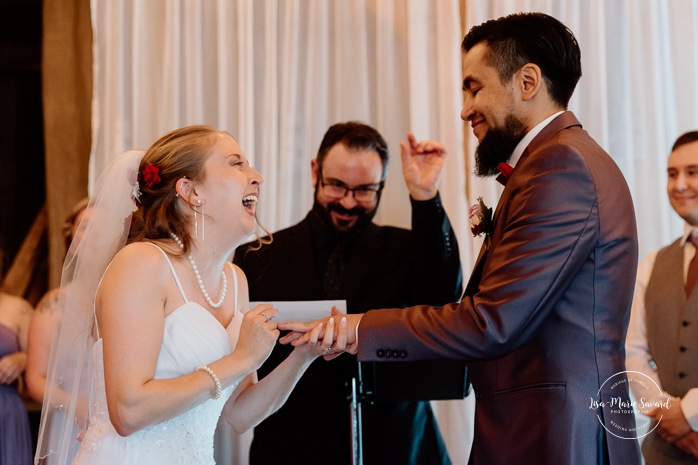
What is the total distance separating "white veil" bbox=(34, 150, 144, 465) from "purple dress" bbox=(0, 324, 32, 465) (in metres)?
1.20

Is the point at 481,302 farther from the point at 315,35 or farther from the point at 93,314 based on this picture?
the point at 315,35

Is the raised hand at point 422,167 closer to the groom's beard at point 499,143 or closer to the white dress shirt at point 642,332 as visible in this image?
the groom's beard at point 499,143

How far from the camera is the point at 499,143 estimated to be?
248 cm

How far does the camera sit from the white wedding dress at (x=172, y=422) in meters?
2.30

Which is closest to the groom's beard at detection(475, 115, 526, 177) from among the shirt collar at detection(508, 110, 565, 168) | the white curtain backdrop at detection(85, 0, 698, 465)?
the shirt collar at detection(508, 110, 565, 168)

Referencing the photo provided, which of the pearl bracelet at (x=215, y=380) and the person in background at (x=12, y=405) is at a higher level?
the pearl bracelet at (x=215, y=380)

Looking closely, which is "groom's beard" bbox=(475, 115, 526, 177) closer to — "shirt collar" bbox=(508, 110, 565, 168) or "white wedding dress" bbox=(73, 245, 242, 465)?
"shirt collar" bbox=(508, 110, 565, 168)

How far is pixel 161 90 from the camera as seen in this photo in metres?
4.15

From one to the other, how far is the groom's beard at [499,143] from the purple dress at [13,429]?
2439mm

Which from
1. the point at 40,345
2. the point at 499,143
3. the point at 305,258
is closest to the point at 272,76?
the point at 305,258

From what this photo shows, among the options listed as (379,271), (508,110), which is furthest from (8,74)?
(508,110)

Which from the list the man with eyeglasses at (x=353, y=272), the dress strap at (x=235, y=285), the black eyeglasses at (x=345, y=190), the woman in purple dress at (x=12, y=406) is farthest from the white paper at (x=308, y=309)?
the woman in purple dress at (x=12, y=406)

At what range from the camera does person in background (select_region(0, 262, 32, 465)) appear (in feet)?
12.0

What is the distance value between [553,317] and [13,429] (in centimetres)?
261
